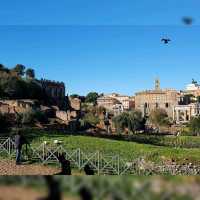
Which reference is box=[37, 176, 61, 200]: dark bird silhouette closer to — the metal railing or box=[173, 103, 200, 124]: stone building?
the metal railing

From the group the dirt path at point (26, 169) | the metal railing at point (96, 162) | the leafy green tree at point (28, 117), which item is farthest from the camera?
the leafy green tree at point (28, 117)

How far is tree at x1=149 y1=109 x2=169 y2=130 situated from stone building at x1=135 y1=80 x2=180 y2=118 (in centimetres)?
59

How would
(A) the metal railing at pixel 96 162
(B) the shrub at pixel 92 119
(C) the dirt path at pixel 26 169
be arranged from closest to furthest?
(C) the dirt path at pixel 26 169 < (A) the metal railing at pixel 96 162 < (B) the shrub at pixel 92 119

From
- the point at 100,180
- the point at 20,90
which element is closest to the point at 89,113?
the point at 20,90

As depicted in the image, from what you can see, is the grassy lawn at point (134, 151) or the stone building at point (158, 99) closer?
the grassy lawn at point (134, 151)

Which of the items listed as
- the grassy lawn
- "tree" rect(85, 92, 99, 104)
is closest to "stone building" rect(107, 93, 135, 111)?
"tree" rect(85, 92, 99, 104)

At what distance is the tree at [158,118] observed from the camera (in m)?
38.8

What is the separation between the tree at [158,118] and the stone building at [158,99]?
0.59 meters

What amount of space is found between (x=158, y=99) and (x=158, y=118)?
602 centimetres

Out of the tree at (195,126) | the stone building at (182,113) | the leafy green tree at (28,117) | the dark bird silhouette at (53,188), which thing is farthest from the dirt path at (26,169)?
the stone building at (182,113)

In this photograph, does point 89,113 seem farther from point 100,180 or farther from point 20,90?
point 100,180

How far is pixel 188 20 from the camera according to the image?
150 inches

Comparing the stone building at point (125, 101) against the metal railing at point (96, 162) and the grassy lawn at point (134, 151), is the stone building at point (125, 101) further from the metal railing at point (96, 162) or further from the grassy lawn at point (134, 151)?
the metal railing at point (96, 162)

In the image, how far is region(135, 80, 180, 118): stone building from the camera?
104 feet
